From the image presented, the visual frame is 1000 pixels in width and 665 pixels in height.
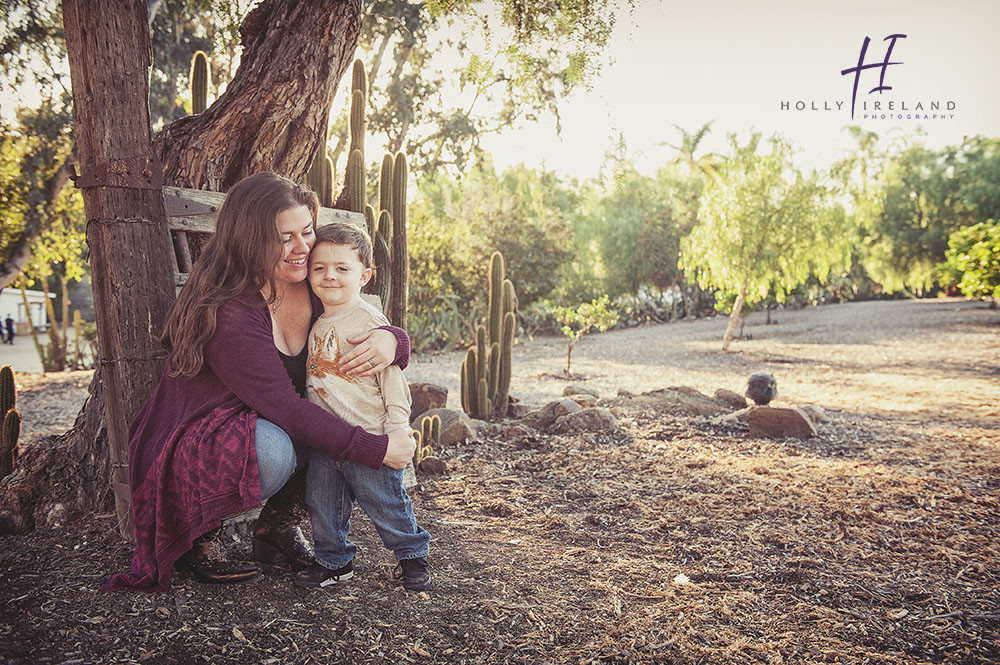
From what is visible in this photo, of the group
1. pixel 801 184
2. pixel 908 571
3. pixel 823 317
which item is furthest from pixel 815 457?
pixel 823 317

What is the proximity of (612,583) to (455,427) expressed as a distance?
8.48 feet

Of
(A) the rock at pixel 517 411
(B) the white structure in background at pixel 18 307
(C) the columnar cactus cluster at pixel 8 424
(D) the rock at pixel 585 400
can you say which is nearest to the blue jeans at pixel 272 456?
(C) the columnar cactus cluster at pixel 8 424

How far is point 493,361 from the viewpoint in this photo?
252 inches

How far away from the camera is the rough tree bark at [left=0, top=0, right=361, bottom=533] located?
10.7 feet

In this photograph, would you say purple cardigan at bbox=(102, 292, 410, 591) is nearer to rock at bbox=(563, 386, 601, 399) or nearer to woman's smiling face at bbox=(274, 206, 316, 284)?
woman's smiling face at bbox=(274, 206, 316, 284)

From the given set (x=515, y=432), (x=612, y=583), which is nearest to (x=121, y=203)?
(x=612, y=583)

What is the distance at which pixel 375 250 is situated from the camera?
4.47 metres

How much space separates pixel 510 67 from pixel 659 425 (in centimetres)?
317

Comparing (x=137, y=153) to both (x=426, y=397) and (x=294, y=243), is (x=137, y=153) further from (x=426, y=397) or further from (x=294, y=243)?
(x=426, y=397)

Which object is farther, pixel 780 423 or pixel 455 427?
pixel 780 423

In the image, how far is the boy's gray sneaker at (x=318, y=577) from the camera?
8.61 feet

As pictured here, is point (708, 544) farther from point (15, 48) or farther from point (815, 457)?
point (15, 48)

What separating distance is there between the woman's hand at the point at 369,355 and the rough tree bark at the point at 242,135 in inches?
54.4

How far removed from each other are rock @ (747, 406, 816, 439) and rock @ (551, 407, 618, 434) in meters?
1.13
